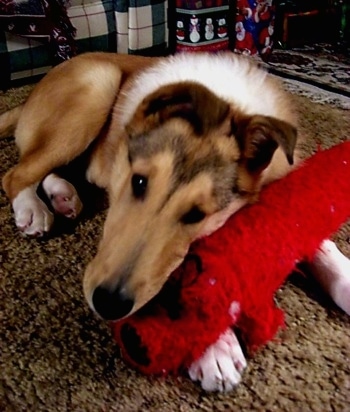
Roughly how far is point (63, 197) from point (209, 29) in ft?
6.03

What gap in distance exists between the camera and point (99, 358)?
1367mm

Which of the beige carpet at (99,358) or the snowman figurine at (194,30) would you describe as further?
the snowman figurine at (194,30)

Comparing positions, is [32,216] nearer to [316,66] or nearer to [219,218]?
[219,218]

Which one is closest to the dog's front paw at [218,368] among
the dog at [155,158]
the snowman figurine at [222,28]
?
the dog at [155,158]

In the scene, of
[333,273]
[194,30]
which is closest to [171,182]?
[333,273]

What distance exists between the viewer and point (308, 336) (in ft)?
4.82

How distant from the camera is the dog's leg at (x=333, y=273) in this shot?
60.4 inches

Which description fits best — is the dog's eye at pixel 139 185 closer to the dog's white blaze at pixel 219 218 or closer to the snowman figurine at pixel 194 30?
the dog's white blaze at pixel 219 218

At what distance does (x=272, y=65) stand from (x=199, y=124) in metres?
2.22

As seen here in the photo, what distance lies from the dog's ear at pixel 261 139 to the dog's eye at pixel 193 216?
0.18 metres

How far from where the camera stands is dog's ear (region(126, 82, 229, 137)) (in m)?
1.47

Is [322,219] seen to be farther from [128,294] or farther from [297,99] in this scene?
[297,99]

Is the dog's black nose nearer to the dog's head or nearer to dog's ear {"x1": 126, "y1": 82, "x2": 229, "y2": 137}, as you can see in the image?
the dog's head

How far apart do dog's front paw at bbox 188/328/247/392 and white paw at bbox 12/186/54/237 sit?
692 millimetres
